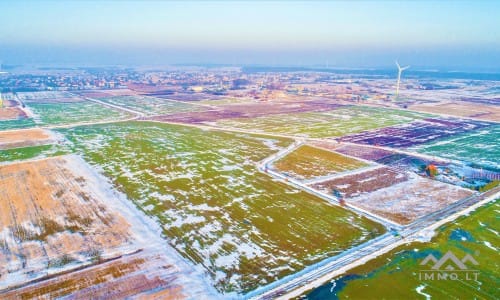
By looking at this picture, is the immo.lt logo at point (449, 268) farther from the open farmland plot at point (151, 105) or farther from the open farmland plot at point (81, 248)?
the open farmland plot at point (151, 105)

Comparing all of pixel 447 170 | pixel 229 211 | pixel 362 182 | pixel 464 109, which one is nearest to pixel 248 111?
pixel 447 170

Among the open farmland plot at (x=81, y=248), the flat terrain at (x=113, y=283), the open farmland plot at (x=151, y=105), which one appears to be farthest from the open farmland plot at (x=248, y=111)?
the flat terrain at (x=113, y=283)

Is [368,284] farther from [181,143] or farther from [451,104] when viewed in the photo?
[451,104]

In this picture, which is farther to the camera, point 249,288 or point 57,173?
point 57,173

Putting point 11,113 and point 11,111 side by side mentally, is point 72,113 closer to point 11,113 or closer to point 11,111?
point 11,113

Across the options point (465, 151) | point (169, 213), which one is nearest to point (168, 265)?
point (169, 213)

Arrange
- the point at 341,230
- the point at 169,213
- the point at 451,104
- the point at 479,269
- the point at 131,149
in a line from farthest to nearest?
1. the point at 451,104
2. the point at 131,149
3. the point at 169,213
4. the point at 341,230
5. the point at 479,269

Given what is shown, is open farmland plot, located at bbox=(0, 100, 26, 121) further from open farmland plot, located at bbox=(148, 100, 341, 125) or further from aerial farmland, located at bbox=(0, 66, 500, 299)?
open farmland plot, located at bbox=(148, 100, 341, 125)
